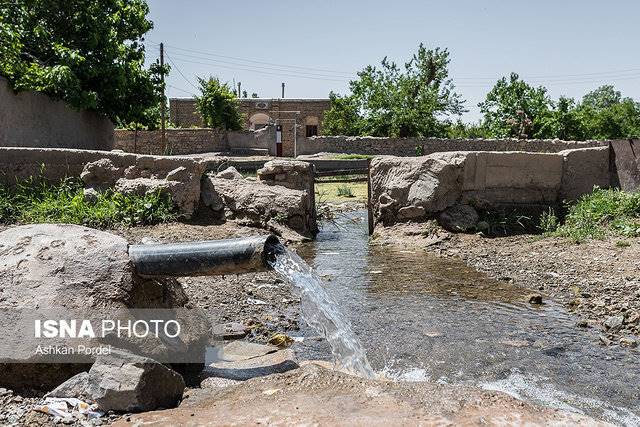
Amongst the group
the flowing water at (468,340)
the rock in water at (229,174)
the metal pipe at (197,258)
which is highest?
the rock in water at (229,174)

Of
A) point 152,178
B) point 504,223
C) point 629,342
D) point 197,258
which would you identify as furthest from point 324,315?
point 504,223

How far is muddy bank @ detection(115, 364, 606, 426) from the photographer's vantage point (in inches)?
108

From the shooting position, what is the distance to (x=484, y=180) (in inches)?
349

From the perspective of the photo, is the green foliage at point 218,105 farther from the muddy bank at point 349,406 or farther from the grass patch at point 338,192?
the muddy bank at point 349,406

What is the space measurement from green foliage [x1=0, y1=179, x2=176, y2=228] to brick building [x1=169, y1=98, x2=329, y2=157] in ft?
87.4

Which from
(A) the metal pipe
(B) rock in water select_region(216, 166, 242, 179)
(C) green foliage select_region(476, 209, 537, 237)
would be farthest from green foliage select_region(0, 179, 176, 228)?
(A) the metal pipe

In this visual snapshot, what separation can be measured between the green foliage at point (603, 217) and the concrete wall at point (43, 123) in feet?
27.0

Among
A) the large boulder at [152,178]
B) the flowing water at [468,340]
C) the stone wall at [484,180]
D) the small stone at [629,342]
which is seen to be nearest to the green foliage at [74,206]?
the large boulder at [152,178]

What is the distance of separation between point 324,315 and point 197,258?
3.50 ft

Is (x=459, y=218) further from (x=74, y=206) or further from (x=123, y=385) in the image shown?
(x=123, y=385)

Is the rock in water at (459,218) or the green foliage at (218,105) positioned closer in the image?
the rock in water at (459,218)

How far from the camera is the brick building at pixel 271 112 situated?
34.9m

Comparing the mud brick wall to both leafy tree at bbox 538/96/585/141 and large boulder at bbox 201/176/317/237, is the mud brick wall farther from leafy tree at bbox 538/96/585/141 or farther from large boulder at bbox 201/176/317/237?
large boulder at bbox 201/176/317/237

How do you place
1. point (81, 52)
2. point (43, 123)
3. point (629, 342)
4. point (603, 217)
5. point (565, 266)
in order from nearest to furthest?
point (629, 342) < point (565, 266) < point (603, 217) < point (43, 123) < point (81, 52)
